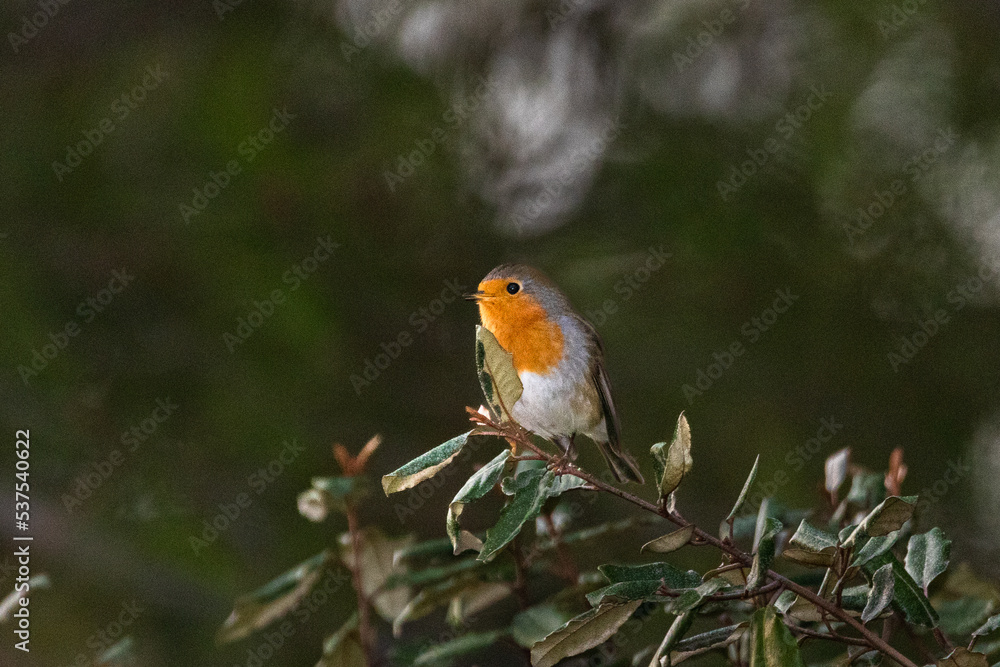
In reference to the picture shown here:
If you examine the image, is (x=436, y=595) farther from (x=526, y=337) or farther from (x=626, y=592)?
(x=526, y=337)

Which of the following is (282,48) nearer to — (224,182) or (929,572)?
(224,182)

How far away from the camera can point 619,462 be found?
330 centimetres

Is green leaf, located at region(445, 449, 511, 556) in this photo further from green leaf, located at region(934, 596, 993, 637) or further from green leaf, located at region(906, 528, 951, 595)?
green leaf, located at region(934, 596, 993, 637)

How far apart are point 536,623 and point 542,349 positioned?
113 centimetres

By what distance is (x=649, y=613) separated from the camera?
1924 millimetres

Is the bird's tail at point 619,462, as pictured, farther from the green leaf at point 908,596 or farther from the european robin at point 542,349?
the green leaf at point 908,596

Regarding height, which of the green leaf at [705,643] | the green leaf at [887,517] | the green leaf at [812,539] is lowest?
the green leaf at [705,643]

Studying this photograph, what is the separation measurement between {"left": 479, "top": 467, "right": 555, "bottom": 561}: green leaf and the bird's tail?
1.68 metres

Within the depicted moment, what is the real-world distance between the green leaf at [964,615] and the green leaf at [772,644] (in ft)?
2.13

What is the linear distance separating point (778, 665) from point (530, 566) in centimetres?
97

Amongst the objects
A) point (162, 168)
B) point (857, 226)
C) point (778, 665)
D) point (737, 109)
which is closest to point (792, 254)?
point (857, 226)

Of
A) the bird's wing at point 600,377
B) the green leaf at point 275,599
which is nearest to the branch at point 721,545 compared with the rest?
the green leaf at point 275,599

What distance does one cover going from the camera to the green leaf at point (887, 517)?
140 centimetres

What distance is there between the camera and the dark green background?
394 cm
